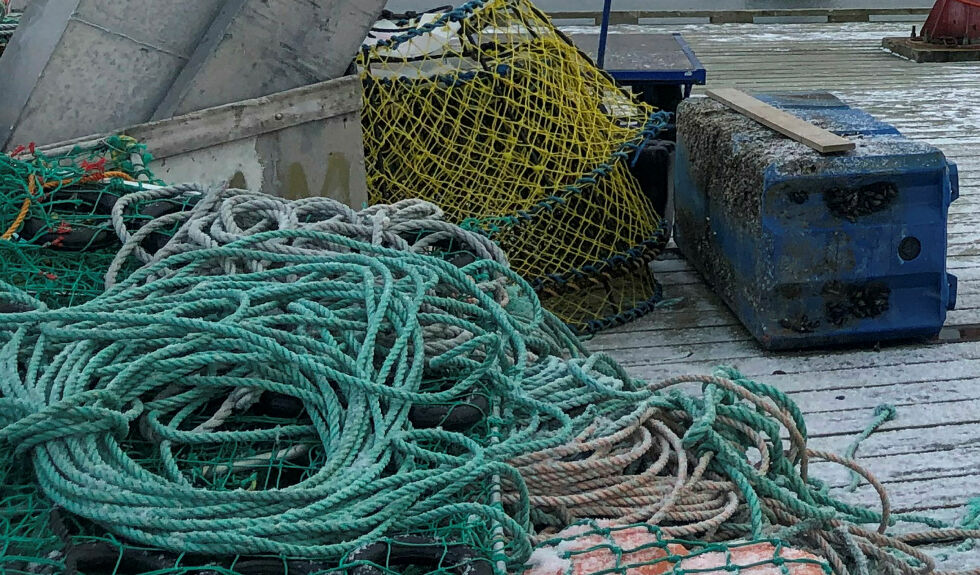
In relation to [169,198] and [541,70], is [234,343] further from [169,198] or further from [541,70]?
[541,70]

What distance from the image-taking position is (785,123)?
155 inches

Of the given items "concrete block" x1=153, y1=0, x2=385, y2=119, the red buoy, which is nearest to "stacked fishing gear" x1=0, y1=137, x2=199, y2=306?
"concrete block" x1=153, y1=0, x2=385, y2=119

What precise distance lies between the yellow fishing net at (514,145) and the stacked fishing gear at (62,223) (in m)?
1.30

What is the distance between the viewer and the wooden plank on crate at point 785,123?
3.60 metres

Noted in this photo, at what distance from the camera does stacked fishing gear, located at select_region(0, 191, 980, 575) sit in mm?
1624

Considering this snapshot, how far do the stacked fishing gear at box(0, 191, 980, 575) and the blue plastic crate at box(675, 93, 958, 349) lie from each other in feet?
4.77

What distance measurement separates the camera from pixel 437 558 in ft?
5.32

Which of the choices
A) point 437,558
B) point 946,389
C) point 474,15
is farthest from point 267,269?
point 946,389

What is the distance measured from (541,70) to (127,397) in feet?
8.60

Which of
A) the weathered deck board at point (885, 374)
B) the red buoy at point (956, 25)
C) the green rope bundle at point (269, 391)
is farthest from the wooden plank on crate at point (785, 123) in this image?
the red buoy at point (956, 25)

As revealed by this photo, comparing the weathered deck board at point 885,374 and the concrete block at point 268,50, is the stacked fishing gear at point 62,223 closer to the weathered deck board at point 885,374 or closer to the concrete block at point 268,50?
the concrete block at point 268,50

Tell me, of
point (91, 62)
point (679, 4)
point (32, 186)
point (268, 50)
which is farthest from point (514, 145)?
point (679, 4)

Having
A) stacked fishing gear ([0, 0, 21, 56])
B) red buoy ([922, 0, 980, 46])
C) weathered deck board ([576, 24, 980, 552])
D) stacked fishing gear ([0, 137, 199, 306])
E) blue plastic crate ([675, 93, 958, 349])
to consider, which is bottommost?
weathered deck board ([576, 24, 980, 552])

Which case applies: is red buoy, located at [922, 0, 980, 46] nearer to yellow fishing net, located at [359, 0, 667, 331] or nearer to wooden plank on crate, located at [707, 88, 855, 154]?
wooden plank on crate, located at [707, 88, 855, 154]
